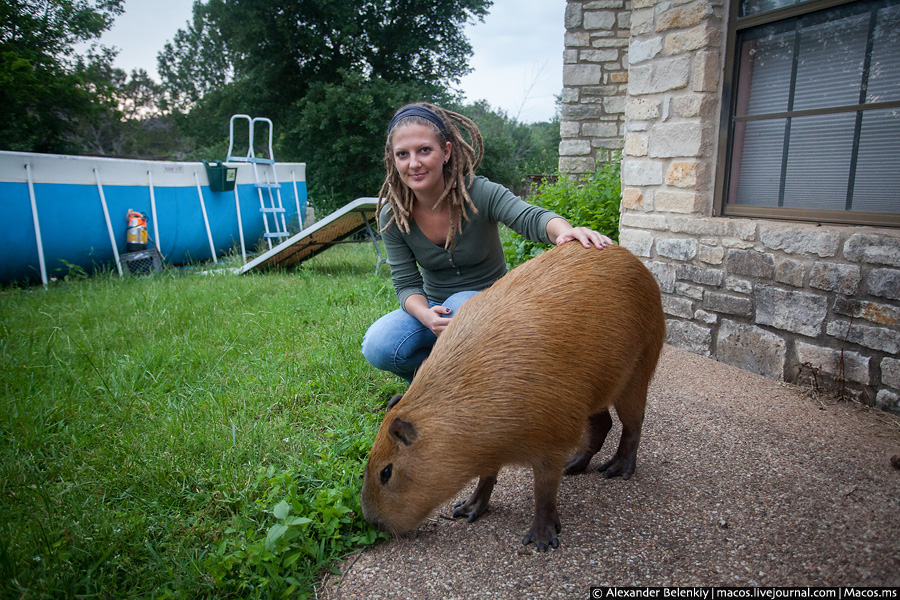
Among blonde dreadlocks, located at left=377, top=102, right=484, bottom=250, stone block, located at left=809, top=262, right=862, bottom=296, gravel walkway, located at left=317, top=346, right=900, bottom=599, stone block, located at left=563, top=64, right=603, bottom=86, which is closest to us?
gravel walkway, located at left=317, top=346, right=900, bottom=599

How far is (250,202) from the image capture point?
411 inches

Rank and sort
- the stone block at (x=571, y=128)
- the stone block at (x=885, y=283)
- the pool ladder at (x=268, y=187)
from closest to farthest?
the stone block at (x=885, y=283) < the stone block at (x=571, y=128) < the pool ladder at (x=268, y=187)

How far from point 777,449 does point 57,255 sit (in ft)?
28.4

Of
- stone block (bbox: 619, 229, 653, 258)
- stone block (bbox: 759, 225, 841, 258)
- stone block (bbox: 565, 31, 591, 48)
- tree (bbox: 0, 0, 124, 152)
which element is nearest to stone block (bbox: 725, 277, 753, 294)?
stone block (bbox: 759, 225, 841, 258)

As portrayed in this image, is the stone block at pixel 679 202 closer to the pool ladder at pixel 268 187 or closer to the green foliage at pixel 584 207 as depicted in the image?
the green foliage at pixel 584 207

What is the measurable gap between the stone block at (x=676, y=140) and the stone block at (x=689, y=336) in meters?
1.28

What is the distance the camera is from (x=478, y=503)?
2.27m

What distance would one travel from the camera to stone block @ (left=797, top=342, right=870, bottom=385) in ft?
10.0

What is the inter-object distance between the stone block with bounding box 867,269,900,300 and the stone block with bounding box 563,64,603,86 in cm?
565

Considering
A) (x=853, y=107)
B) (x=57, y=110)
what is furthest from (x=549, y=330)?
(x=57, y=110)

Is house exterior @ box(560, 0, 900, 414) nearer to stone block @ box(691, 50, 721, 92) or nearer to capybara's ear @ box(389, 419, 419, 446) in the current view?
stone block @ box(691, 50, 721, 92)

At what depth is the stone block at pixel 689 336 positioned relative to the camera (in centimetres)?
398

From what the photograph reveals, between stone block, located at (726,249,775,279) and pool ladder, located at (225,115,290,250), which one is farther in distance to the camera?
pool ladder, located at (225,115,290,250)

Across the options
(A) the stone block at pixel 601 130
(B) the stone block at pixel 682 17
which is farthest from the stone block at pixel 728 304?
(A) the stone block at pixel 601 130
